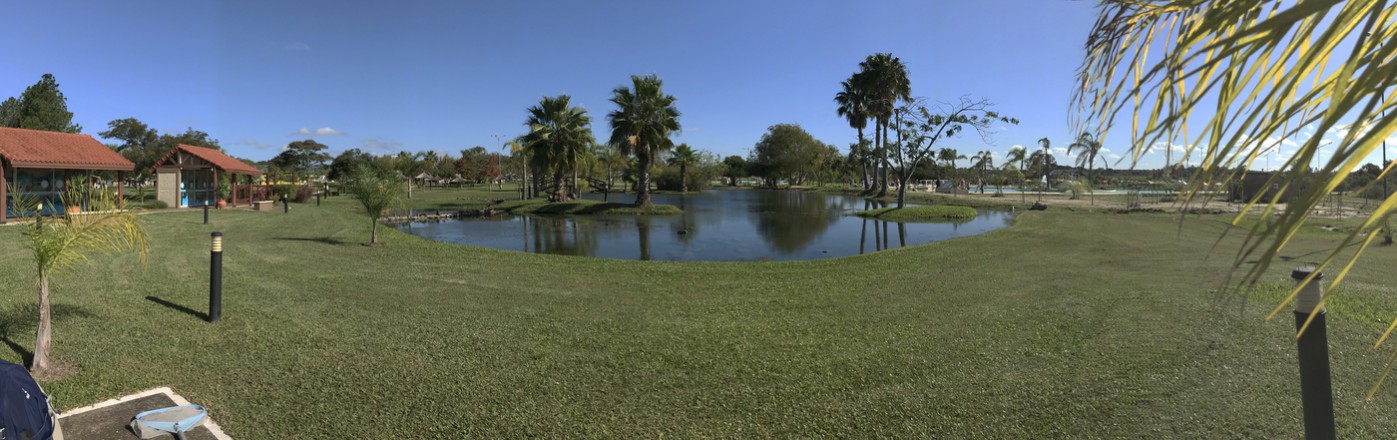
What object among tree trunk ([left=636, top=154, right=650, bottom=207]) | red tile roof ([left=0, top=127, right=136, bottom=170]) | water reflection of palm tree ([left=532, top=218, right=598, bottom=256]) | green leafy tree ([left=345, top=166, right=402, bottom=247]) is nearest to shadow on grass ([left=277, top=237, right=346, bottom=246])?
green leafy tree ([left=345, top=166, right=402, bottom=247])

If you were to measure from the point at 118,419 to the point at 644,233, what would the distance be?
1797 cm

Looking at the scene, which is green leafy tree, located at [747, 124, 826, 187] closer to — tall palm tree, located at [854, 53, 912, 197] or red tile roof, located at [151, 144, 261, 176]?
tall palm tree, located at [854, 53, 912, 197]

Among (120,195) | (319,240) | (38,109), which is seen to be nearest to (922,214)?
(319,240)

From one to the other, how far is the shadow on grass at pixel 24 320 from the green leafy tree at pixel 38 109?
139 ft

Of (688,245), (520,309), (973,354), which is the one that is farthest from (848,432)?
(688,245)

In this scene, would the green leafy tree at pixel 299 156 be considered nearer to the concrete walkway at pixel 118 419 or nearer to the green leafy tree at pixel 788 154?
the green leafy tree at pixel 788 154

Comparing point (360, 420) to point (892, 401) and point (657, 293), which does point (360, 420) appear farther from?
point (657, 293)

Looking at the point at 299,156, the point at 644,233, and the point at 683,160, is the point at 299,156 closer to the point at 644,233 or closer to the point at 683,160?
the point at 683,160

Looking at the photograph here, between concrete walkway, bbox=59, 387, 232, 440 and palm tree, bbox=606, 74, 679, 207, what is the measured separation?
29.1 m

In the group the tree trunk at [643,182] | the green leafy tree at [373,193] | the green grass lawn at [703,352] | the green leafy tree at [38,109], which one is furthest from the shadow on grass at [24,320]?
the green leafy tree at [38,109]

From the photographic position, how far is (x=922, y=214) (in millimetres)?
28844

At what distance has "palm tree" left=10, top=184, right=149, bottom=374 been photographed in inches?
184

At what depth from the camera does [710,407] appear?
14.0ft

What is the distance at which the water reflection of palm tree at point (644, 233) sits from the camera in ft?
52.8
